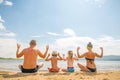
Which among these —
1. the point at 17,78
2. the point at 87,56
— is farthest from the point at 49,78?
the point at 87,56

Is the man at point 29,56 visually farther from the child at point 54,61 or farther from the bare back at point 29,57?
the child at point 54,61

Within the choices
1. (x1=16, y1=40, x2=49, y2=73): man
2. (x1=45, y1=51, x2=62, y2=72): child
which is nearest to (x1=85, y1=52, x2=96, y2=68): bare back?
(x1=45, y1=51, x2=62, y2=72): child

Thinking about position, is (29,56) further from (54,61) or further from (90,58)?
(90,58)

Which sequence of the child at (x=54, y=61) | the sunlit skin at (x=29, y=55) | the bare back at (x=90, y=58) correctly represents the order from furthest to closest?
1. the bare back at (x=90, y=58)
2. the child at (x=54, y=61)
3. the sunlit skin at (x=29, y=55)

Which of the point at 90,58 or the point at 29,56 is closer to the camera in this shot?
the point at 29,56

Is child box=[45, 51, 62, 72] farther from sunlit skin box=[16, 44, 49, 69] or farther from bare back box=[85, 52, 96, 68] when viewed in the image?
bare back box=[85, 52, 96, 68]

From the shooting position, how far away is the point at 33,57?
8961 millimetres

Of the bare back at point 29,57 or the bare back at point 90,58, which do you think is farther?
the bare back at point 90,58

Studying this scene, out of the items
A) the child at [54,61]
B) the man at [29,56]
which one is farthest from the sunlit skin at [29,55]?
the child at [54,61]

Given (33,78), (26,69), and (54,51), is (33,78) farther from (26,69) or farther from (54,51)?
(54,51)

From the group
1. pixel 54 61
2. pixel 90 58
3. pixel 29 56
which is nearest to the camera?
pixel 29 56

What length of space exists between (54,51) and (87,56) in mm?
1907

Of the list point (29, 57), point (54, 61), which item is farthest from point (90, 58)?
point (29, 57)

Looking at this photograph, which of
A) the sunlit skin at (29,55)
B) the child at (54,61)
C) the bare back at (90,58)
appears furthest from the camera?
the bare back at (90,58)
